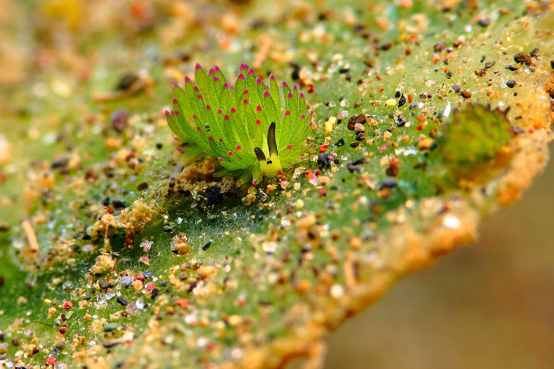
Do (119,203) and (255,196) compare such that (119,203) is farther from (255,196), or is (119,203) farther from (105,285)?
A: (255,196)

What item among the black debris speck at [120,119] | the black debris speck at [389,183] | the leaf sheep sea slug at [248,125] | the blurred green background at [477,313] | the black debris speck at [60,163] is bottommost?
the blurred green background at [477,313]

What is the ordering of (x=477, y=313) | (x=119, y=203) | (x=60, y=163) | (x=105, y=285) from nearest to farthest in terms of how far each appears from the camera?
(x=105, y=285), (x=119, y=203), (x=60, y=163), (x=477, y=313)

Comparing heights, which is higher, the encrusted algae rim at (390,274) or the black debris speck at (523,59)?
the black debris speck at (523,59)

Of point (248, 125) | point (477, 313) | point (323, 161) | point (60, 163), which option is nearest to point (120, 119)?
point (60, 163)

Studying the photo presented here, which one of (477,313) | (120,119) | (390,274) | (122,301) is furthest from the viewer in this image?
(477,313)

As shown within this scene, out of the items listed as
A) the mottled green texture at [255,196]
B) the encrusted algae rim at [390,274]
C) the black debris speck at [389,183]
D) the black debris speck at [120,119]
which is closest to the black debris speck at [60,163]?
the mottled green texture at [255,196]

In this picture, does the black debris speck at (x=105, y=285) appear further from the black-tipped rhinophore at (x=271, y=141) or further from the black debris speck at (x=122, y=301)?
the black-tipped rhinophore at (x=271, y=141)

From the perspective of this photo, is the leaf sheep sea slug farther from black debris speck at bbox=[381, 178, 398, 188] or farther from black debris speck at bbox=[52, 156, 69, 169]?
black debris speck at bbox=[52, 156, 69, 169]

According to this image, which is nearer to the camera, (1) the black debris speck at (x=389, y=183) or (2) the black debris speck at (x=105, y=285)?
(1) the black debris speck at (x=389, y=183)
